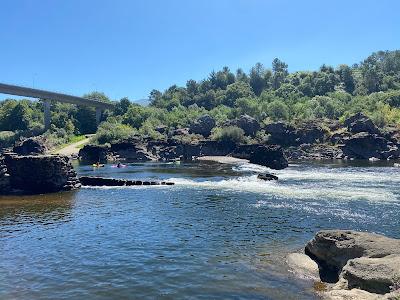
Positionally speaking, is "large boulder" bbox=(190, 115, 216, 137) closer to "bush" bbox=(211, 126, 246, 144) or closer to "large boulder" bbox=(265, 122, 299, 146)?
"bush" bbox=(211, 126, 246, 144)

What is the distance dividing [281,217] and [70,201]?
30.8 metres

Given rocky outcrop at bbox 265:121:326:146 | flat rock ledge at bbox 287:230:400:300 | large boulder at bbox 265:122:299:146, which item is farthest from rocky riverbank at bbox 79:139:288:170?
flat rock ledge at bbox 287:230:400:300

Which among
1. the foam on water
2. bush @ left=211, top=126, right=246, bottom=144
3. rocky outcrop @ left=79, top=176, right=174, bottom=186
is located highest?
bush @ left=211, top=126, right=246, bottom=144

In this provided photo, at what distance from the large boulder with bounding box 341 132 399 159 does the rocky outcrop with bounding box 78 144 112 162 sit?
85198 mm

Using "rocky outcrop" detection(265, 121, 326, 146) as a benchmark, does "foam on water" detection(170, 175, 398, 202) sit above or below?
below

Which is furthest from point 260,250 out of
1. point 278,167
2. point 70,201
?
point 278,167

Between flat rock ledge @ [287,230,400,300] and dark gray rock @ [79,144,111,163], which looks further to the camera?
dark gray rock @ [79,144,111,163]

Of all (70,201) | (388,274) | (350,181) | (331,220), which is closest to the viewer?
(388,274)

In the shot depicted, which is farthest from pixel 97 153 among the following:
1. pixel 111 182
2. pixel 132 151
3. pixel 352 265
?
pixel 352 265

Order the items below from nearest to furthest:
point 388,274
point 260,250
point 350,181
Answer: point 388,274, point 260,250, point 350,181

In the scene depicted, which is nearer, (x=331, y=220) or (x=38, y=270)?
(x=38, y=270)

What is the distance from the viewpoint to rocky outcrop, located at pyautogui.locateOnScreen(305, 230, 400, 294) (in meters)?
24.6

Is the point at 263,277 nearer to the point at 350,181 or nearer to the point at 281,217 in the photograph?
the point at 281,217

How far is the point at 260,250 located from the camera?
3628 cm
